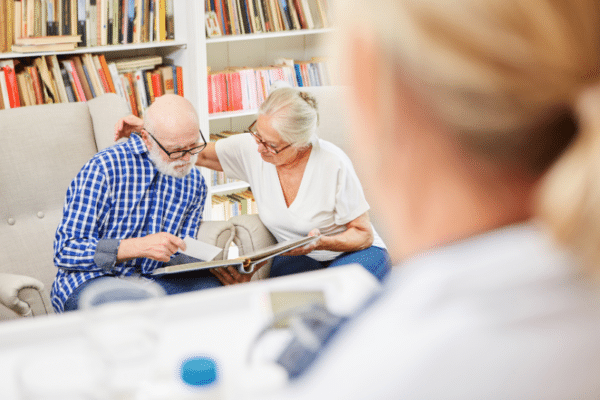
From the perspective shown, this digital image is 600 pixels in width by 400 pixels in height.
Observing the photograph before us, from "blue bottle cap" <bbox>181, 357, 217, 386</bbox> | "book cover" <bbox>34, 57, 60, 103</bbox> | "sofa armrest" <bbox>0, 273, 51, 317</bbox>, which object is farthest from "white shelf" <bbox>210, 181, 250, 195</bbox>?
"blue bottle cap" <bbox>181, 357, 217, 386</bbox>

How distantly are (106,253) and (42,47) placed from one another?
1.23 meters

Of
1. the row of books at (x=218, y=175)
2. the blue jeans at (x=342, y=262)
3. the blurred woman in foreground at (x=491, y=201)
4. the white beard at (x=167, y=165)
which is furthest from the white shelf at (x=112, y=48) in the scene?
the blurred woman in foreground at (x=491, y=201)

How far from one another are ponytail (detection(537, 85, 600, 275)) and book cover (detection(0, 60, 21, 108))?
255cm

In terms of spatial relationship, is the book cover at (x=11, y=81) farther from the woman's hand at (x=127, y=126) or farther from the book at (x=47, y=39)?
the woman's hand at (x=127, y=126)

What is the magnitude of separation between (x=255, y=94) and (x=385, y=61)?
2.75m

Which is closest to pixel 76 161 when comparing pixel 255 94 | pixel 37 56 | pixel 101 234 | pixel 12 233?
pixel 12 233

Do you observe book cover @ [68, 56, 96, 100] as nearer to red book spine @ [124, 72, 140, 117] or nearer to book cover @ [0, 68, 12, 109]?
red book spine @ [124, 72, 140, 117]

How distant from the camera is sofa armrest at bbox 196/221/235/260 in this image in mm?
1987

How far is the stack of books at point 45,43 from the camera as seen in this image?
2.35 m

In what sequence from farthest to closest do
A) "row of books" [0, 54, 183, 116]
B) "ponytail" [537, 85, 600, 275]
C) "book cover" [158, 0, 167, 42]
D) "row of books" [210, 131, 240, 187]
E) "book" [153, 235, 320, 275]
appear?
1. "row of books" [210, 131, 240, 187]
2. "book cover" [158, 0, 167, 42]
3. "row of books" [0, 54, 183, 116]
4. "book" [153, 235, 320, 275]
5. "ponytail" [537, 85, 600, 275]

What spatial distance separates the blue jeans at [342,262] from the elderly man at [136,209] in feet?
0.88

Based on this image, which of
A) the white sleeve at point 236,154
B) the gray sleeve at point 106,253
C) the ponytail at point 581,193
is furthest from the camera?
the white sleeve at point 236,154

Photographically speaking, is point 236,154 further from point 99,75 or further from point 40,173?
→ point 99,75

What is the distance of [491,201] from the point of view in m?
0.36
